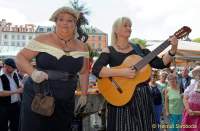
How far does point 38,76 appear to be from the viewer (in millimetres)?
3596

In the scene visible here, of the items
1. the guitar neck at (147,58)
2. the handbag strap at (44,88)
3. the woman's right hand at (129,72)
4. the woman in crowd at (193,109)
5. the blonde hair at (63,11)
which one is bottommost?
the woman in crowd at (193,109)

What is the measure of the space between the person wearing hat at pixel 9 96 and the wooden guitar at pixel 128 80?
2.95 meters

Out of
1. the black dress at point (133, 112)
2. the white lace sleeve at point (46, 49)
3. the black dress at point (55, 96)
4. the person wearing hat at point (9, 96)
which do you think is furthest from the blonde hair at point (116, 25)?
the person wearing hat at point (9, 96)

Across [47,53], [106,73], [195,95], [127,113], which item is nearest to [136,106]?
[127,113]

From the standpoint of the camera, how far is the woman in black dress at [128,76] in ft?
13.9

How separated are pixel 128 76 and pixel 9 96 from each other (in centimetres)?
336

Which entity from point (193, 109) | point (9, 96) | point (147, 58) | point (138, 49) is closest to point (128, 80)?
point (147, 58)

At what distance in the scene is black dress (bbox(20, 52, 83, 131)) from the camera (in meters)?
3.71

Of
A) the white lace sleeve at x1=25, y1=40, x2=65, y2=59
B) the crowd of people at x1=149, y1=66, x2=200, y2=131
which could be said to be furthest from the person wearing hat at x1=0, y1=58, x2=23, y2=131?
the white lace sleeve at x1=25, y1=40, x2=65, y2=59

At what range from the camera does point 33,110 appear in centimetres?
366

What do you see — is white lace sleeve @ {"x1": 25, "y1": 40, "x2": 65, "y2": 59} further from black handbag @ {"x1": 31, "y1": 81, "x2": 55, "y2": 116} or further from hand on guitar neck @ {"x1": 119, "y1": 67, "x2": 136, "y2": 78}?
hand on guitar neck @ {"x1": 119, "y1": 67, "x2": 136, "y2": 78}

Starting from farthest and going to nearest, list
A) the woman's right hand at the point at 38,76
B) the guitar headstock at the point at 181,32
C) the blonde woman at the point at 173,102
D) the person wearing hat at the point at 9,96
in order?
the blonde woman at the point at 173,102 → the person wearing hat at the point at 9,96 → the guitar headstock at the point at 181,32 → the woman's right hand at the point at 38,76

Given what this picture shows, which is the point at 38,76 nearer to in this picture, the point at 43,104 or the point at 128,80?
the point at 43,104

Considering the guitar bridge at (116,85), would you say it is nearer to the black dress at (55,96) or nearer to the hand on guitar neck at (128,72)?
the hand on guitar neck at (128,72)
